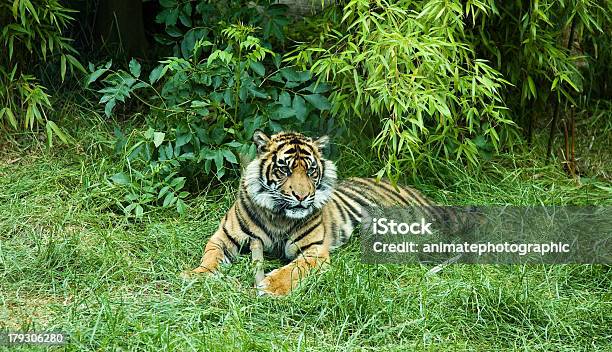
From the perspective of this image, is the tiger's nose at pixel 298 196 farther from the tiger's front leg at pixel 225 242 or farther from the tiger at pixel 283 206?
the tiger's front leg at pixel 225 242

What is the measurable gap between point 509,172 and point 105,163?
2.43m

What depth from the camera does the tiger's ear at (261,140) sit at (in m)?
4.82

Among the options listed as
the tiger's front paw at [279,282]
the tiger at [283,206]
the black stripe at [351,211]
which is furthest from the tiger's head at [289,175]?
the tiger's front paw at [279,282]

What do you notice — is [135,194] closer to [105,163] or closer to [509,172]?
[105,163]

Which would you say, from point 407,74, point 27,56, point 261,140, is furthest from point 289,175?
point 27,56

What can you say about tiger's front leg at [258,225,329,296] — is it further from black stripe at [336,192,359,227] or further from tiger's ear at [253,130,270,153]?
tiger's ear at [253,130,270,153]

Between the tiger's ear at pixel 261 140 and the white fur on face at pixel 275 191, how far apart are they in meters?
0.07

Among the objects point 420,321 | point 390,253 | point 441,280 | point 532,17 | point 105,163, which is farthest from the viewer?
point 105,163

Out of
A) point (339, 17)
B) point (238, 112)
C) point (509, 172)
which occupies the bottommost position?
point (509, 172)

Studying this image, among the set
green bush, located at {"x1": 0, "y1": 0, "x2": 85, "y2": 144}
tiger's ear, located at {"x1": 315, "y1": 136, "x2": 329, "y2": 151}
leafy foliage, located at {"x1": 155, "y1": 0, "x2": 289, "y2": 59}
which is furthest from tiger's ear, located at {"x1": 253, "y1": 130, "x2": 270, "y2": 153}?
green bush, located at {"x1": 0, "y1": 0, "x2": 85, "y2": 144}

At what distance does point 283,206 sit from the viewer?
470cm

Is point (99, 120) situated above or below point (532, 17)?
below

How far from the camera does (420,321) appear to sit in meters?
3.85

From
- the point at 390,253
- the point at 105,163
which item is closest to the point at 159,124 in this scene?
the point at 105,163
